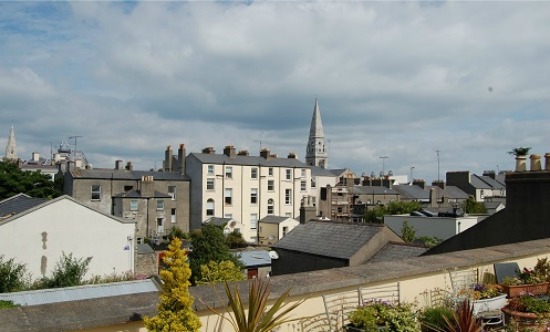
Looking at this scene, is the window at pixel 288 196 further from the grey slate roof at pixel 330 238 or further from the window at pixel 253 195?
the grey slate roof at pixel 330 238

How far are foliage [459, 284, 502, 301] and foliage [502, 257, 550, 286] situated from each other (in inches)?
11.1

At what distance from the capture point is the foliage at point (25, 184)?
49.7m

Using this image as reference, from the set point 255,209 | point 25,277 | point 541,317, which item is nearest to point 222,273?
point 541,317

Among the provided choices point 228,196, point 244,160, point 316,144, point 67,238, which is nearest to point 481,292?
point 67,238

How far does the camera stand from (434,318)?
16.3 ft

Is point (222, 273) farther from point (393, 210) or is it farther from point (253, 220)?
point (393, 210)

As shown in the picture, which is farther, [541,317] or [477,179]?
[477,179]

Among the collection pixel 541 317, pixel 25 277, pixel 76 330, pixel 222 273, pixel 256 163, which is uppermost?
pixel 256 163

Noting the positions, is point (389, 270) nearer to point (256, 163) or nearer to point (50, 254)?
point (50, 254)

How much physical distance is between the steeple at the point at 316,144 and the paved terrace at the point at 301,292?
139 meters

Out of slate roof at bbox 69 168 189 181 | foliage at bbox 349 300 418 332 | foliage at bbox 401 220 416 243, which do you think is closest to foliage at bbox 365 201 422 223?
foliage at bbox 401 220 416 243

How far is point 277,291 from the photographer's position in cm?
459

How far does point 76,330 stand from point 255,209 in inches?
2087

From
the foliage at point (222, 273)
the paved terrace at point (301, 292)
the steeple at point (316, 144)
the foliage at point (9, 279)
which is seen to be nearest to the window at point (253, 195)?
the foliage at point (9, 279)
